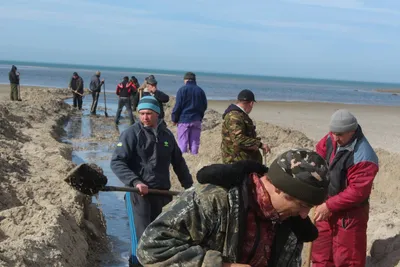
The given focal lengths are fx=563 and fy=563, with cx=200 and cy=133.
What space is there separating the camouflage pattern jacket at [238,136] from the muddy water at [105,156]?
5.66 ft

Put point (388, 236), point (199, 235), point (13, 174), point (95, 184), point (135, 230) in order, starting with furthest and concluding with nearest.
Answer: point (13, 174) < point (388, 236) < point (135, 230) < point (95, 184) < point (199, 235)

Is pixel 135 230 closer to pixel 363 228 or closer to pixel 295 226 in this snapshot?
pixel 363 228

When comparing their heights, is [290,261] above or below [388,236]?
above

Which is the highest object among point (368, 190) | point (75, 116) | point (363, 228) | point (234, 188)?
point (234, 188)

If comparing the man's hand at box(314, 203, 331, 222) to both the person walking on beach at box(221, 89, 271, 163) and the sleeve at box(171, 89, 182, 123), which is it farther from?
the sleeve at box(171, 89, 182, 123)

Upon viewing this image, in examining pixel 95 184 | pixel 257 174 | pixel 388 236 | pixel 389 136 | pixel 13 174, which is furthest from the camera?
pixel 389 136

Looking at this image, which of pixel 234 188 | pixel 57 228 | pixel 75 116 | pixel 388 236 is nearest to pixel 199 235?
pixel 234 188

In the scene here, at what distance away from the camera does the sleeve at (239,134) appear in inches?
237

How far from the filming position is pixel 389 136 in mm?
19516

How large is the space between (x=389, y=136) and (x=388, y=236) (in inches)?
574

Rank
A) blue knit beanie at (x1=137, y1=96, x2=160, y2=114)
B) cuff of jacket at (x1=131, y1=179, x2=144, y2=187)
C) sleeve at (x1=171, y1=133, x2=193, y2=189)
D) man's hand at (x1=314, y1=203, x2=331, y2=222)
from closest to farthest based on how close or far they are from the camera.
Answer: man's hand at (x1=314, y1=203, x2=331, y2=222) < cuff of jacket at (x1=131, y1=179, x2=144, y2=187) < blue knit beanie at (x1=137, y1=96, x2=160, y2=114) < sleeve at (x1=171, y1=133, x2=193, y2=189)

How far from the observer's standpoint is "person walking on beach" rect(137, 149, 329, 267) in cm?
223

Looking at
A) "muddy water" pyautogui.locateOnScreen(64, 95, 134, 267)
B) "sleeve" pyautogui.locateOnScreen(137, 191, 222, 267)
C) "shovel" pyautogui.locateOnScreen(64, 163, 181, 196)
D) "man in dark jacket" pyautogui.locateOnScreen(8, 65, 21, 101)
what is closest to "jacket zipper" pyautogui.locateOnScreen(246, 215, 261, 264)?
"sleeve" pyautogui.locateOnScreen(137, 191, 222, 267)

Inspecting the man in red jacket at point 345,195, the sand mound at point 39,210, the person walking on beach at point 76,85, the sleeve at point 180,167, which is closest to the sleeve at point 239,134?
the sleeve at point 180,167
